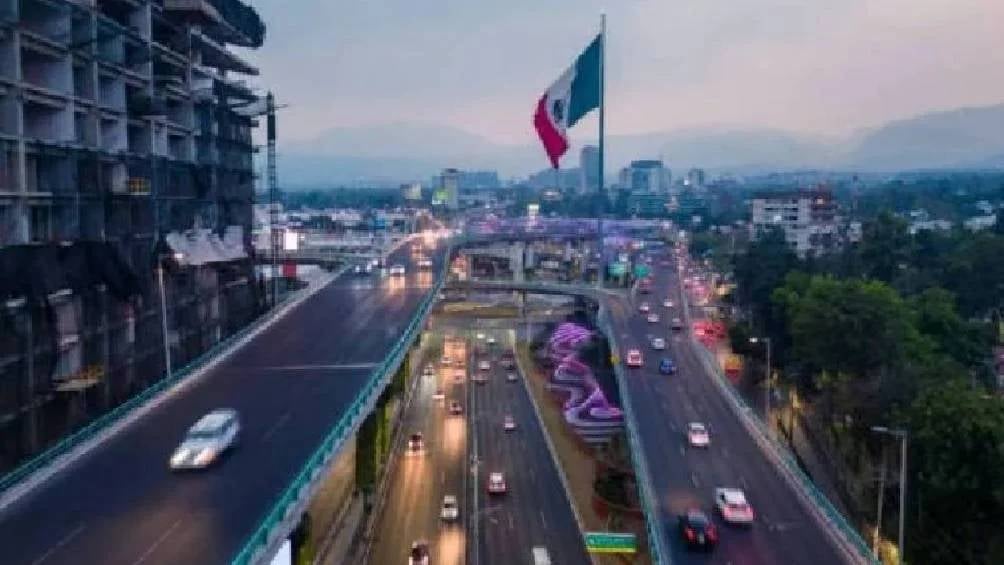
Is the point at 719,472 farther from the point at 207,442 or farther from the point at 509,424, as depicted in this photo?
the point at 509,424

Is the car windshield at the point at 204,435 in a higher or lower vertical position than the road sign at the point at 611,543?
higher

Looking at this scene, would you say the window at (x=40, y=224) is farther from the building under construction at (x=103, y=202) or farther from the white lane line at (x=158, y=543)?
the white lane line at (x=158, y=543)

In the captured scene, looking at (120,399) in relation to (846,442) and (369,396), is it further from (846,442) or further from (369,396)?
(846,442)

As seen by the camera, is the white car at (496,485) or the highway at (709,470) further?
the white car at (496,485)

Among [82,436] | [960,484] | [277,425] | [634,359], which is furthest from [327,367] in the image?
[634,359]

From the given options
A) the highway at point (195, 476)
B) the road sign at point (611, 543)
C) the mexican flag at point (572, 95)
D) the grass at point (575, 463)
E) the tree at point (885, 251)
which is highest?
the mexican flag at point (572, 95)

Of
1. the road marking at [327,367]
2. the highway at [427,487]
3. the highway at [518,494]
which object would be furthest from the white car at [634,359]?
the road marking at [327,367]

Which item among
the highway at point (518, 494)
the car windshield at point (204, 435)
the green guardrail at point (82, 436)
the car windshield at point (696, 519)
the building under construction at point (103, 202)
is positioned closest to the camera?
the green guardrail at point (82, 436)

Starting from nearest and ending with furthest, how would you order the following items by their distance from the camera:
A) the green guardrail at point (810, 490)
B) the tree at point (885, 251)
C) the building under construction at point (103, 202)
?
the green guardrail at point (810, 490) < the building under construction at point (103, 202) < the tree at point (885, 251)
